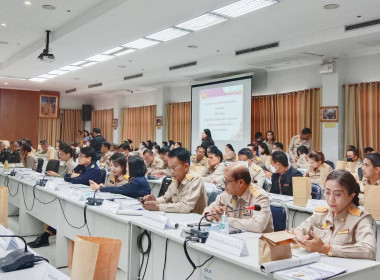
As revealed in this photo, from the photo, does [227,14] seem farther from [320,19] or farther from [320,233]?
[320,233]

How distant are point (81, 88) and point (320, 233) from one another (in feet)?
46.5

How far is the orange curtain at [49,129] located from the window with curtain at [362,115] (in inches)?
491

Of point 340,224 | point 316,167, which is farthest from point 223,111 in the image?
point 340,224

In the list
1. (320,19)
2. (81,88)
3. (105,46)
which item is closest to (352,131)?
(320,19)

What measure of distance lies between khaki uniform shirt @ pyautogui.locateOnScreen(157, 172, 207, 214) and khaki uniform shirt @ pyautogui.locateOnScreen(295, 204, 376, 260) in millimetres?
1219

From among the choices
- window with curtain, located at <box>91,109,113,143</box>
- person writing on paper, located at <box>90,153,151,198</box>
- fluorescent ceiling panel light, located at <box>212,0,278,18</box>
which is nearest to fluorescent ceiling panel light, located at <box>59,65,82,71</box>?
window with curtain, located at <box>91,109,113,143</box>

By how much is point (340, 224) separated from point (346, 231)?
66 millimetres

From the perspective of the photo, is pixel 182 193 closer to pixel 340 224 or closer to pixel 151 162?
pixel 340 224

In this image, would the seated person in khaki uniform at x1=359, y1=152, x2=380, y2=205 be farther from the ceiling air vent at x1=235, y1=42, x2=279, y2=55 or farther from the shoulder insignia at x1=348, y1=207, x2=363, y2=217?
the ceiling air vent at x1=235, y1=42, x2=279, y2=55

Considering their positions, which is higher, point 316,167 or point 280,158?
point 280,158

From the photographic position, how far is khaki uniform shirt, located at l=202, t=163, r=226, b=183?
19.4 feet

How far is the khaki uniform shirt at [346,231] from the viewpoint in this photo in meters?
2.08

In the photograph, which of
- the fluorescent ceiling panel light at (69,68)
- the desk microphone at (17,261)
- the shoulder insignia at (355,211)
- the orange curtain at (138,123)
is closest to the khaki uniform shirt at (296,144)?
the fluorescent ceiling panel light at (69,68)

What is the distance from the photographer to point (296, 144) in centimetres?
891
